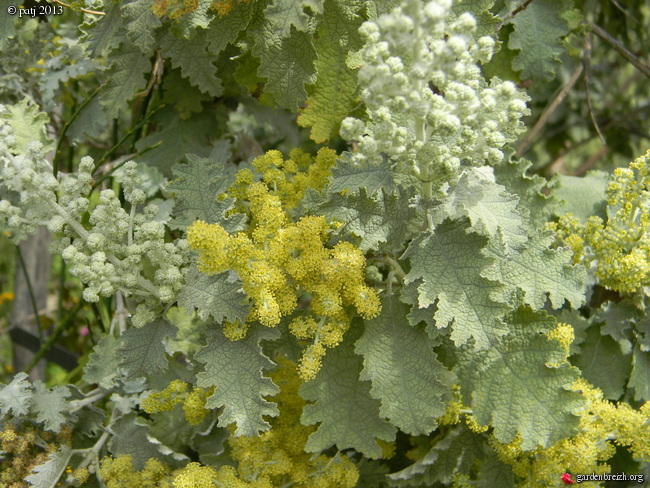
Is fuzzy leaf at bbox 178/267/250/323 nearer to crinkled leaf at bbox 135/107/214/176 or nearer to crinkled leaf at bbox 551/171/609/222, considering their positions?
crinkled leaf at bbox 135/107/214/176

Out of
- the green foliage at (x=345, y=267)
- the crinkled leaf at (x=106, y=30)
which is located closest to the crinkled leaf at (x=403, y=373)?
the green foliage at (x=345, y=267)

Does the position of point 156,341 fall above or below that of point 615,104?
above

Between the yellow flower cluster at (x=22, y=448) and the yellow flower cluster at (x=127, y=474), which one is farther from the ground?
the yellow flower cluster at (x=22, y=448)

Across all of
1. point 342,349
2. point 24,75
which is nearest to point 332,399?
point 342,349

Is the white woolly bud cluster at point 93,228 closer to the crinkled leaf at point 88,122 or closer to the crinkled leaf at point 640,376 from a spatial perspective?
the crinkled leaf at point 88,122

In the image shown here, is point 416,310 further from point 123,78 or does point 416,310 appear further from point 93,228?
point 123,78

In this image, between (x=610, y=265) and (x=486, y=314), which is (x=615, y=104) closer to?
(x=610, y=265)

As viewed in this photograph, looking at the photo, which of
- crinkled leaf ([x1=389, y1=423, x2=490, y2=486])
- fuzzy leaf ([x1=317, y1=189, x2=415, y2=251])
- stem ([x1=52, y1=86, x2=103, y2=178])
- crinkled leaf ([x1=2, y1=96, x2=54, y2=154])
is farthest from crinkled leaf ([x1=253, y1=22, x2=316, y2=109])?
crinkled leaf ([x1=389, y1=423, x2=490, y2=486])
